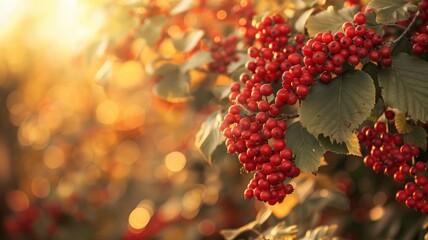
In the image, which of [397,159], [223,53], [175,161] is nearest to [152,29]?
[223,53]

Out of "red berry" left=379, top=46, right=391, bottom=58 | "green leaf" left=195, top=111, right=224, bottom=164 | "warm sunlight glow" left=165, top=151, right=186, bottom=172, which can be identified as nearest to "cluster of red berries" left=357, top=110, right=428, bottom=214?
"red berry" left=379, top=46, right=391, bottom=58

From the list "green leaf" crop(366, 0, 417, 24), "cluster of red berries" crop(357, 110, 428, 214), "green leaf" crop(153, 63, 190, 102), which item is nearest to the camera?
"green leaf" crop(366, 0, 417, 24)

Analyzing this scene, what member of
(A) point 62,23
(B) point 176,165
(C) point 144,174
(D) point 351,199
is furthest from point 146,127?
(D) point 351,199

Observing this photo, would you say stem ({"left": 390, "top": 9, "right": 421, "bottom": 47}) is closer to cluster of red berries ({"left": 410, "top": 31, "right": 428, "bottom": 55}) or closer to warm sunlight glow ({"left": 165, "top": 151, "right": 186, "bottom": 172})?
cluster of red berries ({"left": 410, "top": 31, "right": 428, "bottom": 55})

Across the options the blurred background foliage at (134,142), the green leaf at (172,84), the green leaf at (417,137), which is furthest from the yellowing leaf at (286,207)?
the green leaf at (417,137)

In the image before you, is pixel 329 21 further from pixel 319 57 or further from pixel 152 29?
pixel 152 29

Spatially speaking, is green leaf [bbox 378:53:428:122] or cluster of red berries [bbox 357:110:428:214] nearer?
green leaf [bbox 378:53:428:122]

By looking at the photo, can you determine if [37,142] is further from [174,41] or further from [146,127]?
[174,41]
